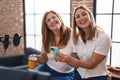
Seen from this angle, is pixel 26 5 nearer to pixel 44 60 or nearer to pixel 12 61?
pixel 12 61

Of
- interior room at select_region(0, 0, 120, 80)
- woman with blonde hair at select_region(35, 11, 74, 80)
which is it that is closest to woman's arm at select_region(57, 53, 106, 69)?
woman with blonde hair at select_region(35, 11, 74, 80)

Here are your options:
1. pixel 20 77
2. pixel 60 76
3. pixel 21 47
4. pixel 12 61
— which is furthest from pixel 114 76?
pixel 21 47

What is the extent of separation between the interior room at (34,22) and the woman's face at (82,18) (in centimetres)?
96

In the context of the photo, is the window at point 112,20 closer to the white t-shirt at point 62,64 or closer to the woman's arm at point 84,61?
the white t-shirt at point 62,64

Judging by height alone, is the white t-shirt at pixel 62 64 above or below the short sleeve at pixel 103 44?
below

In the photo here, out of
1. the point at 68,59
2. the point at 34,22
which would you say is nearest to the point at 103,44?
the point at 68,59

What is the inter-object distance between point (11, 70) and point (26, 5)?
3248 millimetres

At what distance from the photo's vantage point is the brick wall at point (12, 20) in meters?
4.68

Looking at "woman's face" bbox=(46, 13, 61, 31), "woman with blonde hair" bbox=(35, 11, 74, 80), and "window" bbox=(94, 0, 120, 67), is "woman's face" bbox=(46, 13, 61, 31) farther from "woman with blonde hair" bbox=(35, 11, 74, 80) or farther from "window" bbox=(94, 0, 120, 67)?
"window" bbox=(94, 0, 120, 67)

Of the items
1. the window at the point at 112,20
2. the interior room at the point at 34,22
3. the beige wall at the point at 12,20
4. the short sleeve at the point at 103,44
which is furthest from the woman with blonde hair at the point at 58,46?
the beige wall at the point at 12,20

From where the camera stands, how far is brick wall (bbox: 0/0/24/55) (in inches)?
184

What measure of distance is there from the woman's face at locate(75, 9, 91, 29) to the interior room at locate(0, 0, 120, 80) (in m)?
0.96

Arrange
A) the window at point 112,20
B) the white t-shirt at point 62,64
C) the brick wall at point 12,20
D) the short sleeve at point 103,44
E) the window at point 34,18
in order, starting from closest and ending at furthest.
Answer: the short sleeve at point 103,44, the white t-shirt at point 62,64, the window at point 112,20, the window at point 34,18, the brick wall at point 12,20

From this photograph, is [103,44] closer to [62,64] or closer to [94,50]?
[94,50]
